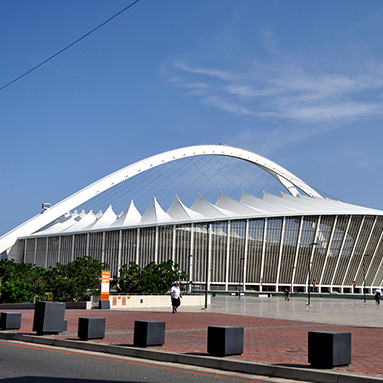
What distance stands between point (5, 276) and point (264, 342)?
39.6 meters

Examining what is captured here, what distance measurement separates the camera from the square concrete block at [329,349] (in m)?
9.43

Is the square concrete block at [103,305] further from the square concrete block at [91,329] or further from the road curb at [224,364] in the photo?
the square concrete block at [91,329]

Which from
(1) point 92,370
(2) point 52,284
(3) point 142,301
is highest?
(2) point 52,284

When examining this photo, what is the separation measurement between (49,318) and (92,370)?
567 centimetres

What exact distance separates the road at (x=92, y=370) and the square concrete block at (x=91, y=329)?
4.86 ft

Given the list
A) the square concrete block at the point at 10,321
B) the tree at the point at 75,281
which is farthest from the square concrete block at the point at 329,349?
the tree at the point at 75,281

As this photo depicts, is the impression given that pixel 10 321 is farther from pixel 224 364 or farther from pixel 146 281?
pixel 146 281

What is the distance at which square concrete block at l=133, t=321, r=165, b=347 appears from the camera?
1215cm

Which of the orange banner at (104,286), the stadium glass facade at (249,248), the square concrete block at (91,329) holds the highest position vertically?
the stadium glass facade at (249,248)

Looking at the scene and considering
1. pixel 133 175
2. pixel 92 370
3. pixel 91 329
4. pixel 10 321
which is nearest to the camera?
pixel 92 370

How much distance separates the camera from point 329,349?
9438 mm

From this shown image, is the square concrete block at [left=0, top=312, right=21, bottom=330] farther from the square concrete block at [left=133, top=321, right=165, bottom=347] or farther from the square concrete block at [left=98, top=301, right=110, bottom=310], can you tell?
the square concrete block at [left=98, top=301, right=110, bottom=310]

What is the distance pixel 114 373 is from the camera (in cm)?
936

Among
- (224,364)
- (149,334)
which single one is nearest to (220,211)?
(149,334)
